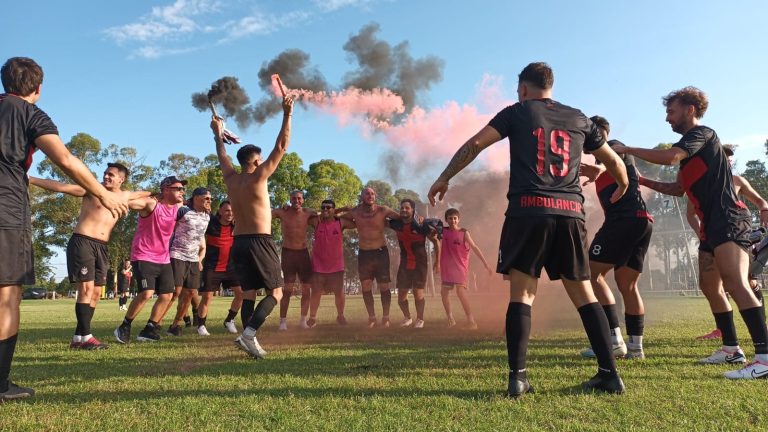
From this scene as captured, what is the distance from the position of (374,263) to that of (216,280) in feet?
9.91

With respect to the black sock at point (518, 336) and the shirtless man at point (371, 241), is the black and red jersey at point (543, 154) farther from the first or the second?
the shirtless man at point (371, 241)

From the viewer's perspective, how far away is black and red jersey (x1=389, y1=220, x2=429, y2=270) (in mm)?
9734

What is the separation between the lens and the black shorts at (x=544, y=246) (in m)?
3.54

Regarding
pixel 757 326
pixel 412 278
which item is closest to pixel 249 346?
pixel 757 326

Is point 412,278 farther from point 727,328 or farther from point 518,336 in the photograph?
point 518,336

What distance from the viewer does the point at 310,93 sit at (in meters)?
14.5

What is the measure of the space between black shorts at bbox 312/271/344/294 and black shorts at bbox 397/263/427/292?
1181 mm

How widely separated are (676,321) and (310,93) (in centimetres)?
1092

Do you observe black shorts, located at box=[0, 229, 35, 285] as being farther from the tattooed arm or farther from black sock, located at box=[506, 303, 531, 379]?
black sock, located at box=[506, 303, 531, 379]

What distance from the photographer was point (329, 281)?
9633mm

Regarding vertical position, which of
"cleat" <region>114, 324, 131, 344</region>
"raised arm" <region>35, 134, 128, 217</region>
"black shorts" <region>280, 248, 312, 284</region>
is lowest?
"cleat" <region>114, 324, 131, 344</region>

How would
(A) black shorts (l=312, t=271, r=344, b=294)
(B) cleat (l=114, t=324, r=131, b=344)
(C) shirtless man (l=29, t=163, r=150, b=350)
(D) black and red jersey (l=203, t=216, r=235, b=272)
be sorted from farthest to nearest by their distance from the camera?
(A) black shorts (l=312, t=271, r=344, b=294) < (D) black and red jersey (l=203, t=216, r=235, b=272) < (B) cleat (l=114, t=324, r=131, b=344) < (C) shirtless man (l=29, t=163, r=150, b=350)

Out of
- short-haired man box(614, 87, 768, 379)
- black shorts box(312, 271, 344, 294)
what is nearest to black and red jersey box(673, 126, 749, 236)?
short-haired man box(614, 87, 768, 379)

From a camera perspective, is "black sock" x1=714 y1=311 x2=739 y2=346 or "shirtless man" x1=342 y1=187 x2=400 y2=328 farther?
"shirtless man" x1=342 y1=187 x2=400 y2=328
